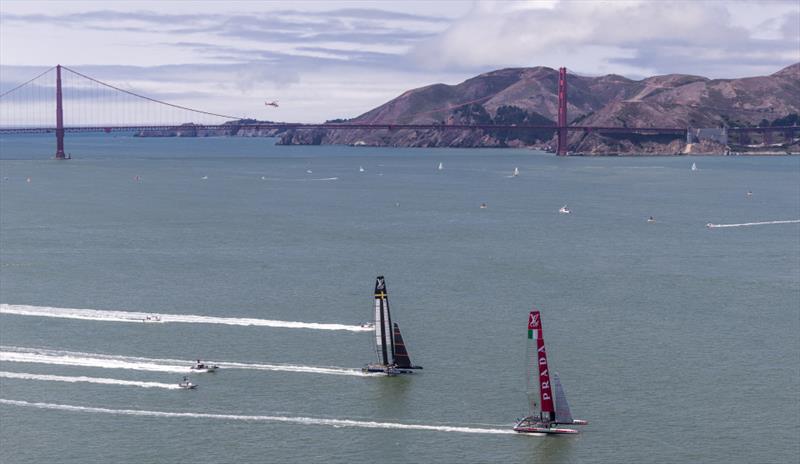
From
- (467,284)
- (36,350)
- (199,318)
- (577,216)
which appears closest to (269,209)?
(577,216)

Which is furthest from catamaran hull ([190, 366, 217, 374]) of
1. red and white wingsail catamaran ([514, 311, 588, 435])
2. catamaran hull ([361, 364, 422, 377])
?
red and white wingsail catamaran ([514, 311, 588, 435])

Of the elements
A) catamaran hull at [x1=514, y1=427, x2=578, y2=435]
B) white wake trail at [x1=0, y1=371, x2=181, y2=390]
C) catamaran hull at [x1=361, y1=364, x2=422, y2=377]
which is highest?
catamaran hull at [x1=361, y1=364, x2=422, y2=377]

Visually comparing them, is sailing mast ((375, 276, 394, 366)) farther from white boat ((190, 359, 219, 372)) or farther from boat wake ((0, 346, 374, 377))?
white boat ((190, 359, 219, 372))

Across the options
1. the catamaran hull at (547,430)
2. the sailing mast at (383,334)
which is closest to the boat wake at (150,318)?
the sailing mast at (383,334)

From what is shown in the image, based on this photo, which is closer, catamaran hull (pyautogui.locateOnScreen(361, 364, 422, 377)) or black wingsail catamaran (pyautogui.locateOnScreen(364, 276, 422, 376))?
catamaran hull (pyautogui.locateOnScreen(361, 364, 422, 377))

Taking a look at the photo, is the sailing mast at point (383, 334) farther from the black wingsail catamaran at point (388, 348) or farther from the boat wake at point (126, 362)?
the boat wake at point (126, 362)

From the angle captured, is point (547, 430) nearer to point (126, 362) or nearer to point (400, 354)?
point (400, 354)

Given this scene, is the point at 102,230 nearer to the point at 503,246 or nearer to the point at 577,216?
the point at 503,246

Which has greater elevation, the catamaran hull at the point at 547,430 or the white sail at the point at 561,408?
the white sail at the point at 561,408
